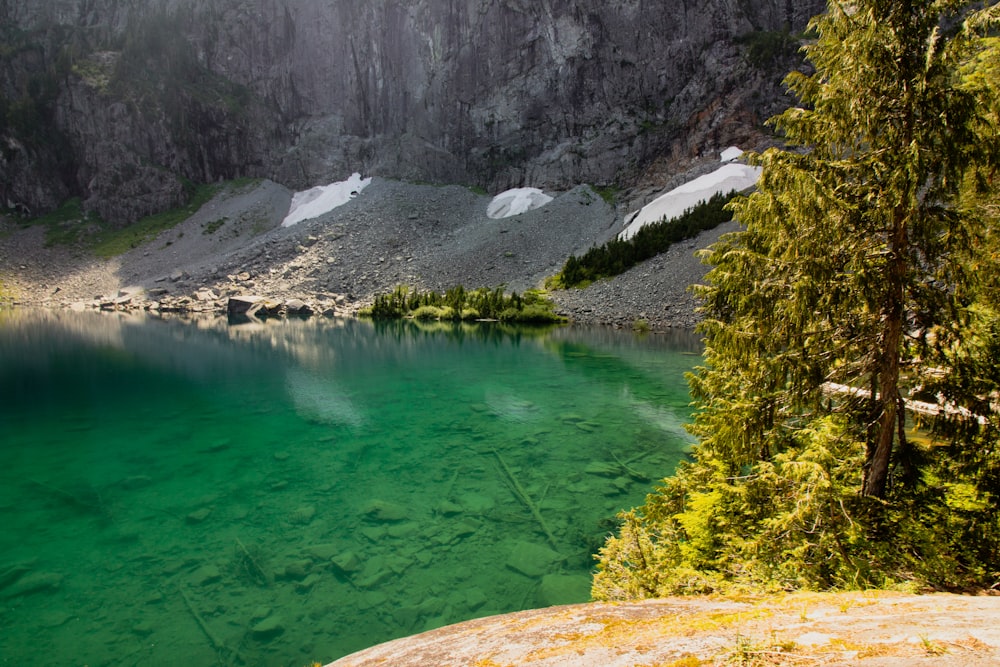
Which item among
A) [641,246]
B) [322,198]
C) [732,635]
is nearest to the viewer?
[732,635]

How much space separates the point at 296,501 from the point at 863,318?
39.9ft

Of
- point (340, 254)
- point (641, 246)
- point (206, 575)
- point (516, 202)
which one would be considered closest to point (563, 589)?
point (206, 575)

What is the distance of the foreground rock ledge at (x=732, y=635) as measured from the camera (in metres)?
2.52

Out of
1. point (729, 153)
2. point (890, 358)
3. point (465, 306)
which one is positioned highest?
point (729, 153)

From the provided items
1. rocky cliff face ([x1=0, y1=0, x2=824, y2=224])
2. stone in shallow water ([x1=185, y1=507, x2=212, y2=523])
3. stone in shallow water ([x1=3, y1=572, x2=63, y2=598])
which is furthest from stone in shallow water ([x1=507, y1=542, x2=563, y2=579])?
rocky cliff face ([x1=0, y1=0, x2=824, y2=224])

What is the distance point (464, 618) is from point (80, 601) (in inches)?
261

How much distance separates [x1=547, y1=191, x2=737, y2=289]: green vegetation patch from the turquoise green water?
3835cm

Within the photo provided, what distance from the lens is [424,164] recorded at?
104 meters

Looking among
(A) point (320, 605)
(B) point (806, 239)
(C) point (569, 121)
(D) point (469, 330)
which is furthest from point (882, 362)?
(C) point (569, 121)

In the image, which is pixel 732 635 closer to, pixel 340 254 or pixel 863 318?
pixel 863 318

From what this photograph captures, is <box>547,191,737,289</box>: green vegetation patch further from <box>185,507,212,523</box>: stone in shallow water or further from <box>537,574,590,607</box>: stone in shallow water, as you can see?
<box>537,574,590,607</box>: stone in shallow water

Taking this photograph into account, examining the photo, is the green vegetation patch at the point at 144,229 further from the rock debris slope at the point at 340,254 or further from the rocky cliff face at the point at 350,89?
the rocky cliff face at the point at 350,89

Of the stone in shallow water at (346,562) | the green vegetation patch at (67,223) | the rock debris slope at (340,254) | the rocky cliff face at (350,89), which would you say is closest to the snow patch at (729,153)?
the rocky cliff face at (350,89)

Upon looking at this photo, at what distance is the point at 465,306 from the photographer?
64.5m
